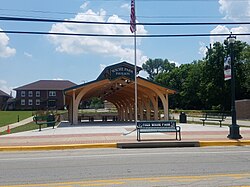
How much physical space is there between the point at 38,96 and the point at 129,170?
321 feet

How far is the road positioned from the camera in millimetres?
7582

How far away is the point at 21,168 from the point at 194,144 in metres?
8.17

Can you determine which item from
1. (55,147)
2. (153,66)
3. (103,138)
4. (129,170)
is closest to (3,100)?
(153,66)

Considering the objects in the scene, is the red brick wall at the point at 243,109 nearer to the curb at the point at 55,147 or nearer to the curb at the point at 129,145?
the curb at the point at 129,145

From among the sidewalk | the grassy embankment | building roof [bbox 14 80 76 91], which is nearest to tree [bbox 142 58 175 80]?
building roof [bbox 14 80 76 91]

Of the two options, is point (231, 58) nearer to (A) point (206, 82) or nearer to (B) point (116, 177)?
(B) point (116, 177)

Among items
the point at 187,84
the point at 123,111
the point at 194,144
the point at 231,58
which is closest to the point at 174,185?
the point at 194,144

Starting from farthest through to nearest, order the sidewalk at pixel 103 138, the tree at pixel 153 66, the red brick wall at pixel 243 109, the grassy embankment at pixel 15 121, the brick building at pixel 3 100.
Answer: the tree at pixel 153 66 → the brick building at pixel 3 100 → the red brick wall at pixel 243 109 → the grassy embankment at pixel 15 121 → the sidewalk at pixel 103 138

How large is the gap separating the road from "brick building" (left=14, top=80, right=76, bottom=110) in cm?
9236

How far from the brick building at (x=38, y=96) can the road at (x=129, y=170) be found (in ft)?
303

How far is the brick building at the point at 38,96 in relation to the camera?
103m

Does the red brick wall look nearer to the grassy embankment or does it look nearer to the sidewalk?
the sidewalk

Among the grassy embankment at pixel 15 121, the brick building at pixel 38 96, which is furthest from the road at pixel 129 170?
the brick building at pixel 38 96

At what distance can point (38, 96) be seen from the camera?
10312 centimetres
